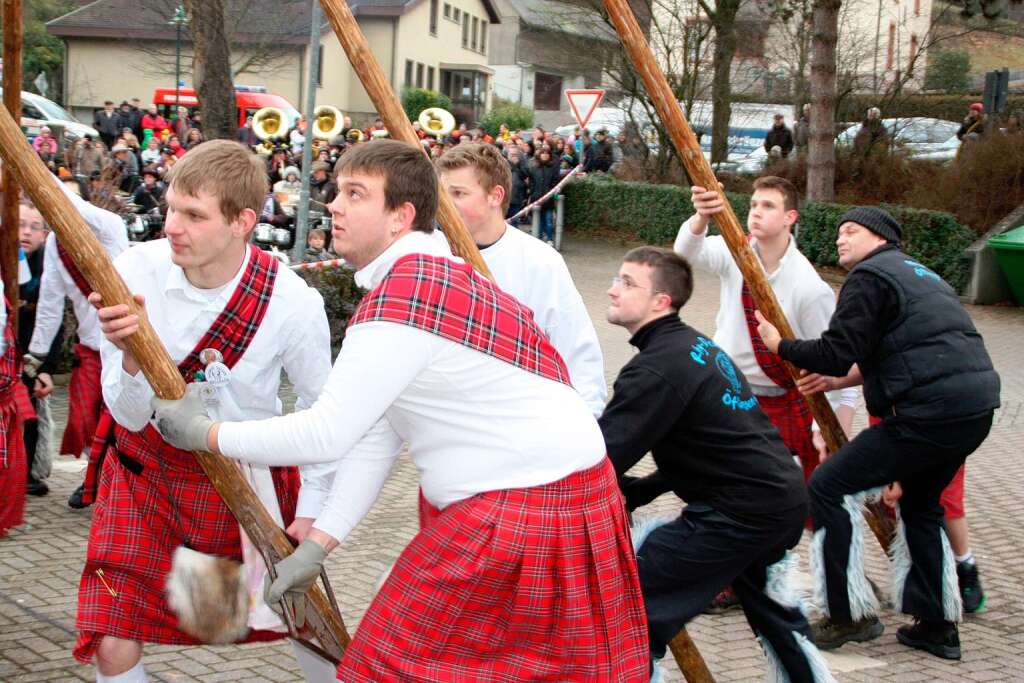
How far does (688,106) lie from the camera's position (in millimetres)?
25469

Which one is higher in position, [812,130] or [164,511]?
[812,130]

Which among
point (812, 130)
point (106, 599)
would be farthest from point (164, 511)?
point (812, 130)

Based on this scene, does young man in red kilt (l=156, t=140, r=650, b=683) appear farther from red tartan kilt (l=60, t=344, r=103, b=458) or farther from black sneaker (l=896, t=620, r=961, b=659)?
red tartan kilt (l=60, t=344, r=103, b=458)

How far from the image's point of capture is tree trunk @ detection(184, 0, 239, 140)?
63.3 ft

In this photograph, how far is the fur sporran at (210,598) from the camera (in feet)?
11.3

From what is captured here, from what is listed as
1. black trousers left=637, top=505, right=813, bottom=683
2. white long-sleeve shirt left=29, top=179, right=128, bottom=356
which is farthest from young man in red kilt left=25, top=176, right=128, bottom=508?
Result: black trousers left=637, top=505, right=813, bottom=683

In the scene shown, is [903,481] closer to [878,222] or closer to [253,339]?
[878,222]

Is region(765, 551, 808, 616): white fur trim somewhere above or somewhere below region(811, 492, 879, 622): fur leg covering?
above

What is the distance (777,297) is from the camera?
5879mm

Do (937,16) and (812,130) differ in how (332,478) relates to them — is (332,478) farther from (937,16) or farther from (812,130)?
(937,16)

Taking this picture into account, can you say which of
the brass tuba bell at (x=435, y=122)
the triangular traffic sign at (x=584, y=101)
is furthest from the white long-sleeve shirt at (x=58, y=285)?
the brass tuba bell at (x=435, y=122)

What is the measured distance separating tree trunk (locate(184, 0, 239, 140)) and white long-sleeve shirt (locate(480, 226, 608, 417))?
596 inches

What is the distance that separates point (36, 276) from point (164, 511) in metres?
4.09

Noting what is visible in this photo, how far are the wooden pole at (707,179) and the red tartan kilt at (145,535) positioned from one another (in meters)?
2.10
